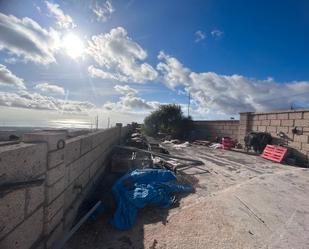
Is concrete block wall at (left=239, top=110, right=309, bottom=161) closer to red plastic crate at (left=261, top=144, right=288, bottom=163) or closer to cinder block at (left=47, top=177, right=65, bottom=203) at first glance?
red plastic crate at (left=261, top=144, right=288, bottom=163)

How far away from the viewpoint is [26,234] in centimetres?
195

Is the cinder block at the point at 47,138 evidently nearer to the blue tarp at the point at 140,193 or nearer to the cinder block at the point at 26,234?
the cinder block at the point at 26,234

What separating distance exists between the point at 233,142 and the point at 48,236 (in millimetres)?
11359

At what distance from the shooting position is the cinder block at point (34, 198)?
6.42 ft

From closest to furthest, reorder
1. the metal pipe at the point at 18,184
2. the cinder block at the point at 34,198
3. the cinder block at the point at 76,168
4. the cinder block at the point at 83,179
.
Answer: the metal pipe at the point at 18,184
the cinder block at the point at 34,198
the cinder block at the point at 76,168
the cinder block at the point at 83,179

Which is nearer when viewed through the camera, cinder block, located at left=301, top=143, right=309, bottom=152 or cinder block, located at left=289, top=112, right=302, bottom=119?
cinder block, located at left=301, top=143, right=309, bottom=152

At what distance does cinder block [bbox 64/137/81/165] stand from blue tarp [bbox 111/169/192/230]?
121 cm

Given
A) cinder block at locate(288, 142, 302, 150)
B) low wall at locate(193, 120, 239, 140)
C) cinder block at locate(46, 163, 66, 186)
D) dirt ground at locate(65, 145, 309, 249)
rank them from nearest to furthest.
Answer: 1. cinder block at locate(46, 163, 66, 186)
2. dirt ground at locate(65, 145, 309, 249)
3. cinder block at locate(288, 142, 302, 150)
4. low wall at locate(193, 120, 239, 140)

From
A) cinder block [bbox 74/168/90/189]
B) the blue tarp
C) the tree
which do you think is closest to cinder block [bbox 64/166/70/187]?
cinder block [bbox 74/168/90/189]

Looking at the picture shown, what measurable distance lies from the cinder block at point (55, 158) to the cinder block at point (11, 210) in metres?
0.45

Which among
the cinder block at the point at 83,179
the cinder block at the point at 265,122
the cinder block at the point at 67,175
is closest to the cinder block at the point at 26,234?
the cinder block at the point at 67,175

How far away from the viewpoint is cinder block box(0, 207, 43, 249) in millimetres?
1710

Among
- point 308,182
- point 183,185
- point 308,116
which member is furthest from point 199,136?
point 183,185

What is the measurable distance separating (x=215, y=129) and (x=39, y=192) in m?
14.3
